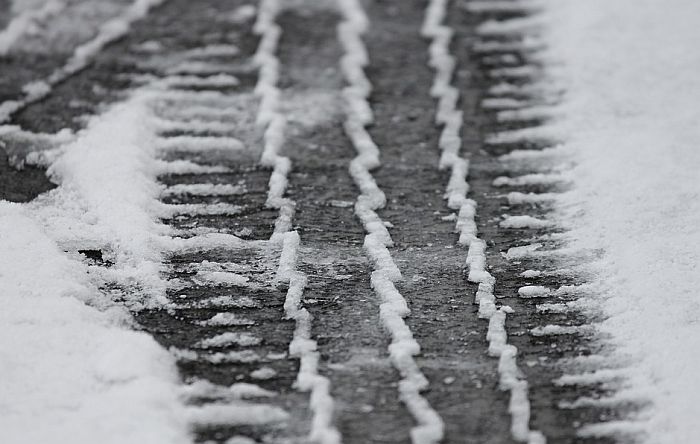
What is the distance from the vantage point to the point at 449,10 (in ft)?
11.9

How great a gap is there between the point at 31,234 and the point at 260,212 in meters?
0.55

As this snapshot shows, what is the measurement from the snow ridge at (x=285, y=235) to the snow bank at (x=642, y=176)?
0.51m

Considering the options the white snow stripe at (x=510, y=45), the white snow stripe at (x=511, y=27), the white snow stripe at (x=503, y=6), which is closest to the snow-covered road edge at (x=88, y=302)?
the white snow stripe at (x=510, y=45)

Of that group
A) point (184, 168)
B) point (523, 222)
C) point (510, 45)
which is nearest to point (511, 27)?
point (510, 45)

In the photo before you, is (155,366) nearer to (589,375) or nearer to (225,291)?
(225,291)

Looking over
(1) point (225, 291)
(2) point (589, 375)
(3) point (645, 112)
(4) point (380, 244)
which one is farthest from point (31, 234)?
(3) point (645, 112)

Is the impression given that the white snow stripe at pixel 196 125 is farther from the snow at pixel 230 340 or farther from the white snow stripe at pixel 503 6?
the white snow stripe at pixel 503 6

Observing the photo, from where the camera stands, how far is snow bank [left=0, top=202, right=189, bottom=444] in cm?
163

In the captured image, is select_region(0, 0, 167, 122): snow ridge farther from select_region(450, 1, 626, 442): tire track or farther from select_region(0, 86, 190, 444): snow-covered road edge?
select_region(450, 1, 626, 442): tire track

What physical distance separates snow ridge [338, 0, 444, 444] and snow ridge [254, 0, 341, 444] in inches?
6.1

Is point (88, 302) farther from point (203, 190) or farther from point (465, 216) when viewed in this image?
point (465, 216)

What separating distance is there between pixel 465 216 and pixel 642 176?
469 mm

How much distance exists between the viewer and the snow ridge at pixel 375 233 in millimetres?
1736

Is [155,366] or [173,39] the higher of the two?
[173,39]
